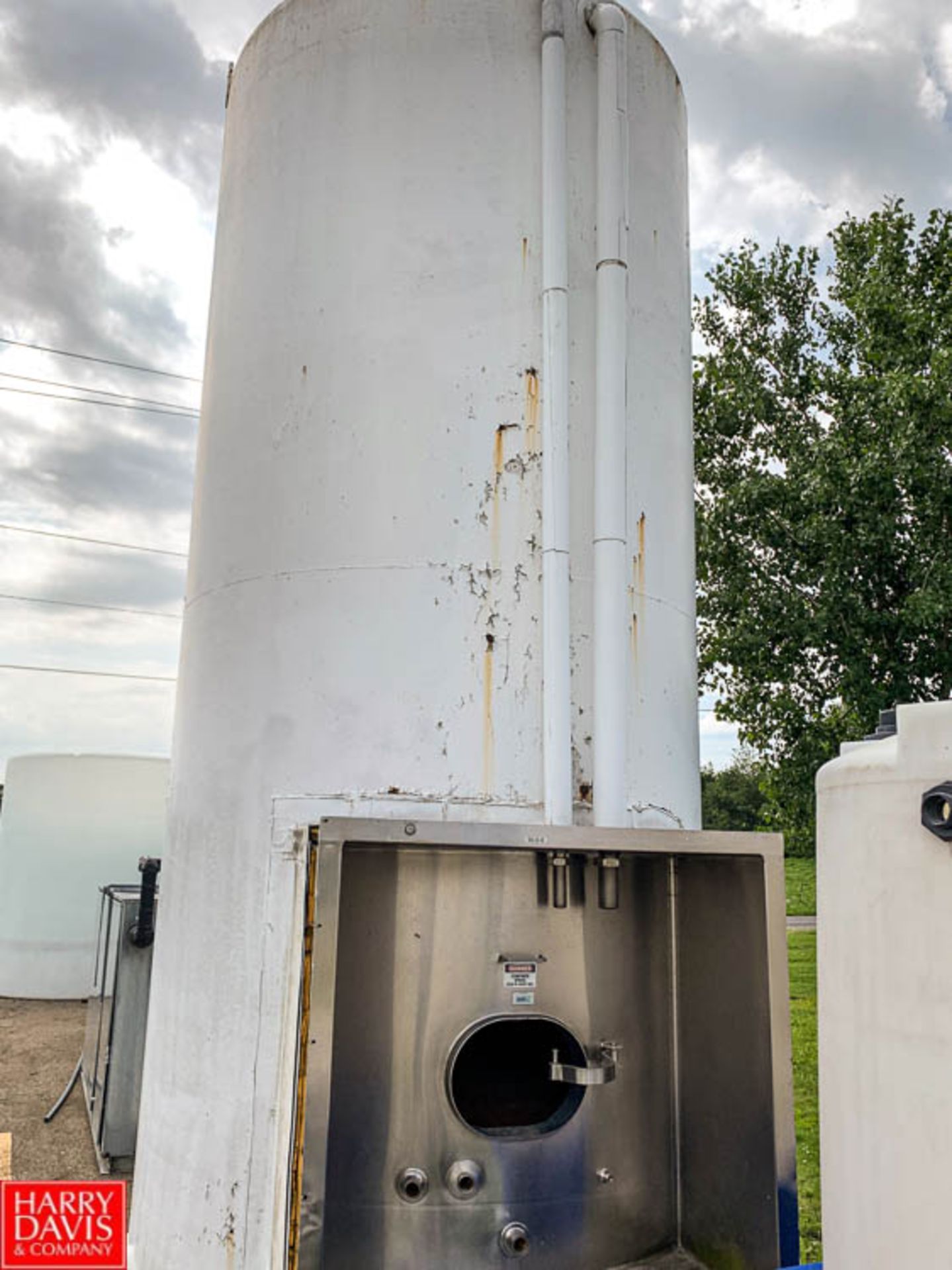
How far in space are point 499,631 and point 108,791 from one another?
6.73 meters

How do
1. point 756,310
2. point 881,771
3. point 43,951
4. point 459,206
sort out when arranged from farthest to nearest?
1. point 43,951
2. point 756,310
3. point 459,206
4. point 881,771

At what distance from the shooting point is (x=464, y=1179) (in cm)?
179

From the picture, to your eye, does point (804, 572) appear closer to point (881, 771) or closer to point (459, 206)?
point (459, 206)

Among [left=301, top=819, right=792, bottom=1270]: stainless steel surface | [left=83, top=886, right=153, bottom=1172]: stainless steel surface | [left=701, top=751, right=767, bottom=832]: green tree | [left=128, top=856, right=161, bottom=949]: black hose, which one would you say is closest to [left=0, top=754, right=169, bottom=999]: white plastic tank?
[left=83, top=886, right=153, bottom=1172]: stainless steel surface

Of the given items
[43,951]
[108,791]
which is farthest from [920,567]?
[43,951]

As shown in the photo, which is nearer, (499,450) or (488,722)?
(488,722)

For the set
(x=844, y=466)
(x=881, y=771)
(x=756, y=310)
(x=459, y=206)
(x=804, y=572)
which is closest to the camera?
(x=881, y=771)

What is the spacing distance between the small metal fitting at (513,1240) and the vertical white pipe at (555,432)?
0.76 meters

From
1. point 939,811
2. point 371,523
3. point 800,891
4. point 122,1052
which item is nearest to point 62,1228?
point 122,1052

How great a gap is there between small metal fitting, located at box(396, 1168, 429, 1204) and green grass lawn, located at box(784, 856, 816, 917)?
1031cm

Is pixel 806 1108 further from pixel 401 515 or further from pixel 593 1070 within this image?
pixel 401 515

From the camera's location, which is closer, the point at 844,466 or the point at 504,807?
the point at 504,807

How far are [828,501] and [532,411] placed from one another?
13.1ft

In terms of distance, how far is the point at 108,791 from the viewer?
783 centimetres
